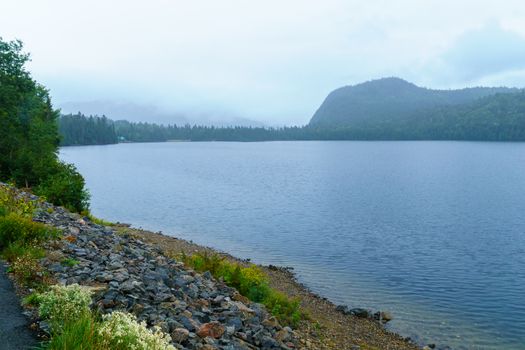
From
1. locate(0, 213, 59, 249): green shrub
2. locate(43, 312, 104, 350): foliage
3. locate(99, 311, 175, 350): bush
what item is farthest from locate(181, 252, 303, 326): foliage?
locate(43, 312, 104, 350): foliage

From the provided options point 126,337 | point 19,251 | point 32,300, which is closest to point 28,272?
point 32,300

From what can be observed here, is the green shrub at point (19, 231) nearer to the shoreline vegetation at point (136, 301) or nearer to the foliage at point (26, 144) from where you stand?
the shoreline vegetation at point (136, 301)

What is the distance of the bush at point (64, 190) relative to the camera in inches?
1425

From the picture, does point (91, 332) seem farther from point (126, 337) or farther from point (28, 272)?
point (28, 272)

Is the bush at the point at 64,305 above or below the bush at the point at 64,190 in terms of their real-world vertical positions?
above

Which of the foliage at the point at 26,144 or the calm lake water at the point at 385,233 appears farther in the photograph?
the foliage at the point at 26,144

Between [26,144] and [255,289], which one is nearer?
[255,289]

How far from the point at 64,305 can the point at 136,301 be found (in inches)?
130

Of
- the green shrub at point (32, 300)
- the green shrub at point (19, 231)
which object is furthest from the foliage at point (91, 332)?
the green shrub at point (19, 231)

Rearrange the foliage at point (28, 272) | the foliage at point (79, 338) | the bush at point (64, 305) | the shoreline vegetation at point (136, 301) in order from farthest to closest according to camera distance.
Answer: the foliage at point (28, 272) < the shoreline vegetation at point (136, 301) < the bush at point (64, 305) < the foliage at point (79, 338)

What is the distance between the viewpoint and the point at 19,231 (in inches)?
635

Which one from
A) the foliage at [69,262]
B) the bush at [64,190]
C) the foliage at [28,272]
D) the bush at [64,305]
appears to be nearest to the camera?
the bush at [64,305]

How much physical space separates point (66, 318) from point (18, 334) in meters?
1.24

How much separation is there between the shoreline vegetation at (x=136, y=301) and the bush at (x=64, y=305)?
0.07 ft
